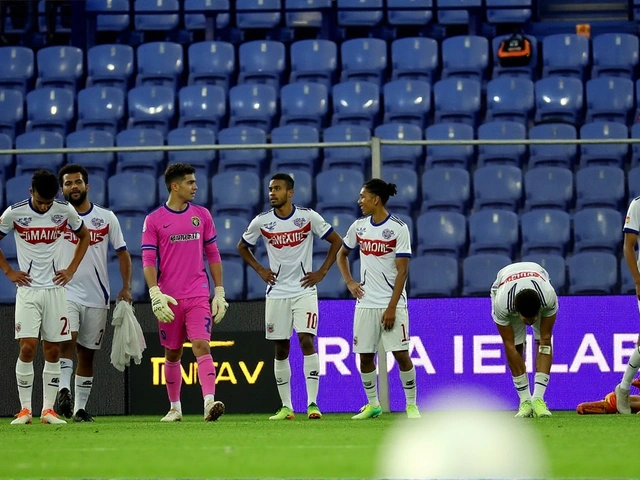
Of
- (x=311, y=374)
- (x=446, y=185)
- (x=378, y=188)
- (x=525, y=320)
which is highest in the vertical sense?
(x=446, y=185)

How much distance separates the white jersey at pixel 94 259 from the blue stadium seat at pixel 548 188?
195 inches

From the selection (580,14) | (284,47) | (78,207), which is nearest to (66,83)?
(284,47)

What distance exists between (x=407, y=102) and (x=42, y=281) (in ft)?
23.3

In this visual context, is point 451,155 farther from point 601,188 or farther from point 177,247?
point 177,247

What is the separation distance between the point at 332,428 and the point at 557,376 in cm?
354

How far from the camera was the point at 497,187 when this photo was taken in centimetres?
1296

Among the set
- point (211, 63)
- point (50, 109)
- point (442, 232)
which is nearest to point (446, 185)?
point (442, 232)

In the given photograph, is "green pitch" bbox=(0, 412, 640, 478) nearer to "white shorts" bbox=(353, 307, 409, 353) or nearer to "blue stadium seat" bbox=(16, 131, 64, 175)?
"white shorts" bbox=(353, 307, 409, 353)

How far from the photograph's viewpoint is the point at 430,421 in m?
9.23

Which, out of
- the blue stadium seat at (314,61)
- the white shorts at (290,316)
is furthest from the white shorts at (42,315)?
the blue stadium seat at (314,61)

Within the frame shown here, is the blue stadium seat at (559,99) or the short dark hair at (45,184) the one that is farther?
the blue stadium seat at (559,99)

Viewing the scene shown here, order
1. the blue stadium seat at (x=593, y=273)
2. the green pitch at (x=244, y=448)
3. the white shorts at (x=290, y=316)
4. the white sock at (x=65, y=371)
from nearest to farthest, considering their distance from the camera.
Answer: the green pitch at (x=244, y=448), the white sock at (x=65, y=371), the white shorts at (x=290, y=316), the blue stadium seat at (x=593, y=273)

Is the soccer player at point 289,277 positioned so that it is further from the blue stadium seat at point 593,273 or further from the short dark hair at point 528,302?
the blue stadium seat at point 593,273

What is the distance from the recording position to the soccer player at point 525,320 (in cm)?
913
